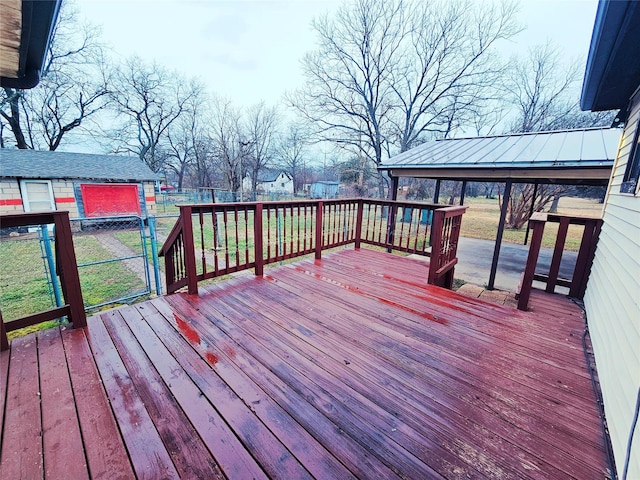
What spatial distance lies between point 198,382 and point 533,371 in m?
2.26

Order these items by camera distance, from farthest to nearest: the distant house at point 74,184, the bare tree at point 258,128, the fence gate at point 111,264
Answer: the bare tree at point 258,128
the distant house at point 74,184
the fence gate at point 111,264

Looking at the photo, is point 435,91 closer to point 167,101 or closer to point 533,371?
point 533,371

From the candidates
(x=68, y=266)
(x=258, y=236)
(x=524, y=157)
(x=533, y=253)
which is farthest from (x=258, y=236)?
(x=524, y=157)

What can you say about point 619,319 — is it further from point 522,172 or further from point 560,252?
point 522,172

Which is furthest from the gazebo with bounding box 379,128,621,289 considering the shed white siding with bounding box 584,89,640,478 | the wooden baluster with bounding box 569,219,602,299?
the wooden baluster with bounding box 569,219,602,299

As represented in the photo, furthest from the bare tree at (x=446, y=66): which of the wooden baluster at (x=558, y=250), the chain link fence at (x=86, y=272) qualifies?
the chain link fence at (x=86, y=272)

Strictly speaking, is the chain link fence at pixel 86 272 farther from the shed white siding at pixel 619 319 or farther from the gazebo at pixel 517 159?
the gazebo at pixel 517 159

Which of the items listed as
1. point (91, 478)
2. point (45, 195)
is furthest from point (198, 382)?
point (45, 195)

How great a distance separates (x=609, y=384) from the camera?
5.05ft

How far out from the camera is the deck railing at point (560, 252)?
2.57m

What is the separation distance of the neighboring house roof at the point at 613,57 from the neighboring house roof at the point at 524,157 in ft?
3.51

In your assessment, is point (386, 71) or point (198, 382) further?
point (386, 71)

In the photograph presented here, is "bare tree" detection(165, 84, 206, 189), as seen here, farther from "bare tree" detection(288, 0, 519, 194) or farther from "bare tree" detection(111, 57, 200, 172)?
"bare tree" detection(288, 0, 519, 194)

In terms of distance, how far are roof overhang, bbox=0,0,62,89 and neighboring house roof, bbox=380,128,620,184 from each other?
549cm
